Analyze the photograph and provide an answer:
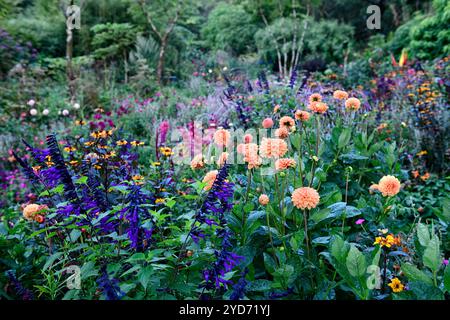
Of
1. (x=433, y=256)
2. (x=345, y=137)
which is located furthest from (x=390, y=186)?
(x=345, y=137)

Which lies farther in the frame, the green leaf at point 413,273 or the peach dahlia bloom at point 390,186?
the peach dahlia bloom at point 390,186

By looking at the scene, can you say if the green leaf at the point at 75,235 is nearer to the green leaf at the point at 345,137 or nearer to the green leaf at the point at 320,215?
the green leaf at the point at 320,215

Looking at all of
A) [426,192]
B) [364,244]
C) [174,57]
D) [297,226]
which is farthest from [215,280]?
[174,57]

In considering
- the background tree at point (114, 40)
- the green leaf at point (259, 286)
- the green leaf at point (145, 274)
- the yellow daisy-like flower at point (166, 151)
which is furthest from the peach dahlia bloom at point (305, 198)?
the background tree at point (114, 40)

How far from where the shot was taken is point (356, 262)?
1104 mm

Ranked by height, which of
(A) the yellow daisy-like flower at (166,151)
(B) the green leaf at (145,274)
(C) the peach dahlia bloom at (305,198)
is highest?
(A) the yellow daisy-like flower at (166,151)

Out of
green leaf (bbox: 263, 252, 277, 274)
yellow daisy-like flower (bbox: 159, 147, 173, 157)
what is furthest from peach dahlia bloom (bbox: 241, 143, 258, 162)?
yellow daisy-like flower (bbox: 159, 147, 173, 157)

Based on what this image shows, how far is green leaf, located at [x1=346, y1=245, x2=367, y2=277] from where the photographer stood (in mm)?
1102

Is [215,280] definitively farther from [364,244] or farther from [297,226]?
[364,244]

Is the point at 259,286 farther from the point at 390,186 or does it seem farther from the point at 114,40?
the point at 114,40

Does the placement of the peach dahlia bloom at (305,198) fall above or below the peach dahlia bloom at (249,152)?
below

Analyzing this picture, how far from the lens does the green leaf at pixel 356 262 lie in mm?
1102

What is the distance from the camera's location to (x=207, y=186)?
1.33m
